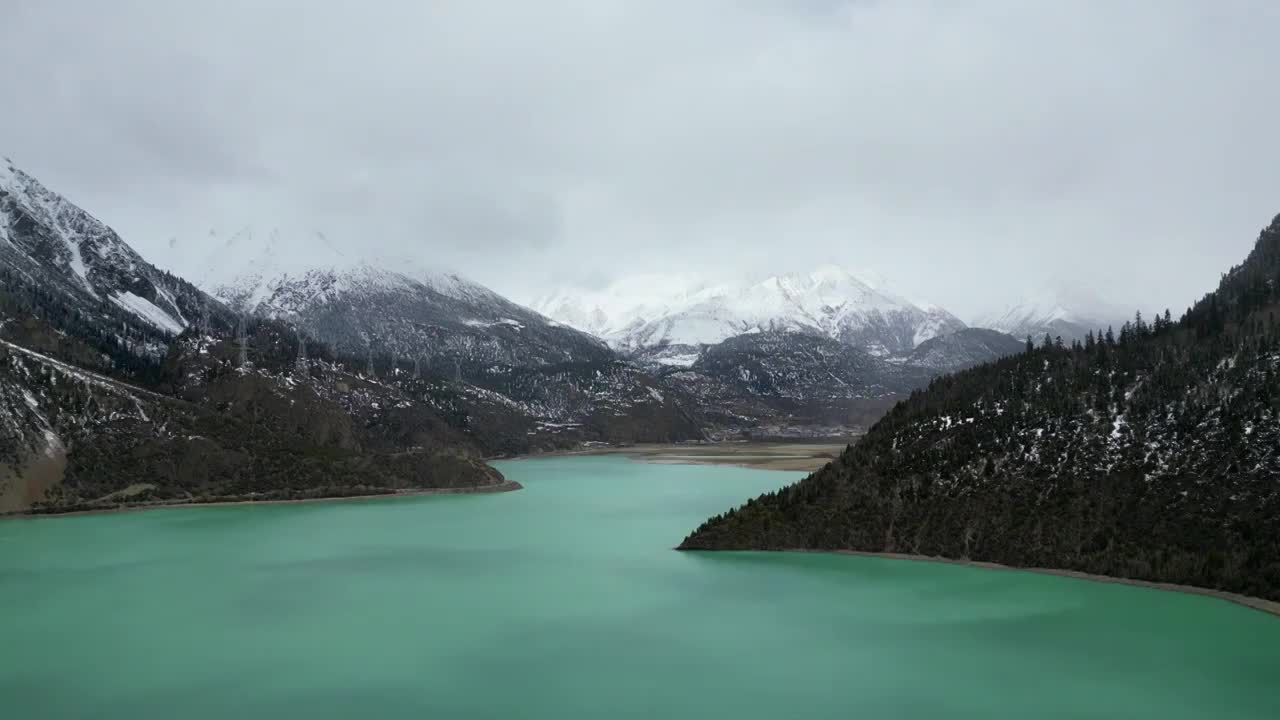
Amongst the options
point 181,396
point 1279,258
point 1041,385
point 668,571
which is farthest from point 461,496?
point 1279,258

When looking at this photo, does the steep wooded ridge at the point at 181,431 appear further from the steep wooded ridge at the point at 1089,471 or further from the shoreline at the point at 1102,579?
the shoreline at the point at 1102,579

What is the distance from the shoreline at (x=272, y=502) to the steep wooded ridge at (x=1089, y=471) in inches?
2328

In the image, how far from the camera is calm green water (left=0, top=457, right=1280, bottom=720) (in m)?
37.8

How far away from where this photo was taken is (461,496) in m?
130

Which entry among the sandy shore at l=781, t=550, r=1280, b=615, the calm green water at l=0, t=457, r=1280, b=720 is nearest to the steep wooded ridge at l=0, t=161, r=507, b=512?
the calm green water at l=0, t=457, r=1280, b=720

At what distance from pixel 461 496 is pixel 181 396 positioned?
142ft

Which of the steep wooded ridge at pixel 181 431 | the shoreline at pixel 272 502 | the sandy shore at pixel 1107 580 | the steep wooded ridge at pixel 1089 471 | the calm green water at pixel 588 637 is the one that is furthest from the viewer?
the steep wooded ridge at pixel 181 431

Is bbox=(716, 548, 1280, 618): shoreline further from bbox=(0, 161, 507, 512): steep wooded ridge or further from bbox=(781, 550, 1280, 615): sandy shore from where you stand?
bbox=(0, 161, 507, 512): steep wooded ridge

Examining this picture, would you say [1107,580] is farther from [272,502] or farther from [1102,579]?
[272,502]

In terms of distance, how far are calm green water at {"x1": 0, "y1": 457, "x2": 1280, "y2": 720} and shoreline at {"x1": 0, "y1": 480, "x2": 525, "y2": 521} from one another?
18728 millimetres

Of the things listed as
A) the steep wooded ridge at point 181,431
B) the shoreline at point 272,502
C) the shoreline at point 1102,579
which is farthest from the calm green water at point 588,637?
the steep wooded ridge at point 181,431

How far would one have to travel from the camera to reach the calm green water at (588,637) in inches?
1489

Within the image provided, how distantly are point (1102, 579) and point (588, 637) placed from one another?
32.6 meters

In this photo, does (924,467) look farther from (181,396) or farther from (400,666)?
(181,396)
